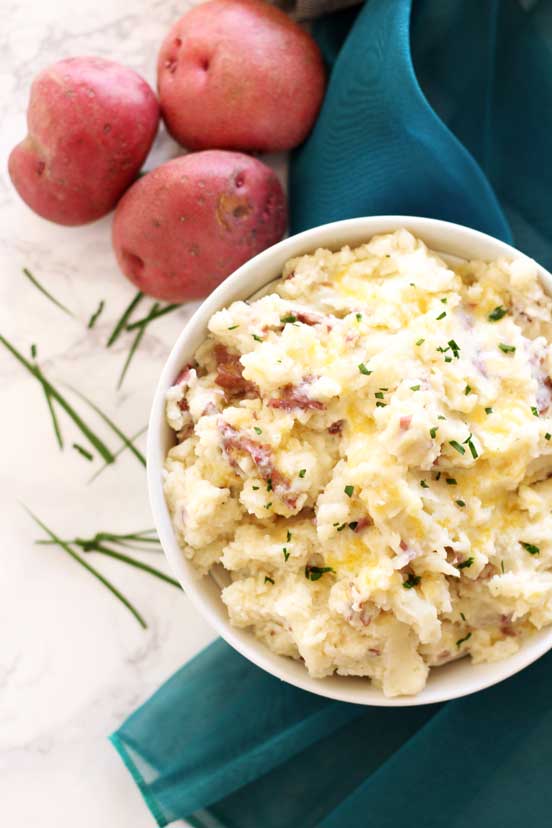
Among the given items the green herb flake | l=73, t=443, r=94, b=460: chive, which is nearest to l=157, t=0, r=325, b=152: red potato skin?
l=73, t=443, r=94, b=460: chive

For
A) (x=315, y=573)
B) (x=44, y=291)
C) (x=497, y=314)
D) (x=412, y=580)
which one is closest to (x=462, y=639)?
(x=412, y=580)

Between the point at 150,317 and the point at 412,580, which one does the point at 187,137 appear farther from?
the point at 412,580

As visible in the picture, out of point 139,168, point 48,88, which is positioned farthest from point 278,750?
point 48,88

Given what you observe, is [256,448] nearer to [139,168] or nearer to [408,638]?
[408,638]

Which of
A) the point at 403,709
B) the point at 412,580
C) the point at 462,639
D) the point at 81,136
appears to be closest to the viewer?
the point at 412,580

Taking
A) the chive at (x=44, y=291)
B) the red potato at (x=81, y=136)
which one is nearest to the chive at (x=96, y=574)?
the chive at (x=44, y=291)

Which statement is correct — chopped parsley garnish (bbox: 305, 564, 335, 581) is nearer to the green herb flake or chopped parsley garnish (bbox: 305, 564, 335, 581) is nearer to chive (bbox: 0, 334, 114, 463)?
the green herb flake

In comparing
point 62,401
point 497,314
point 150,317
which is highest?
point 497,314
